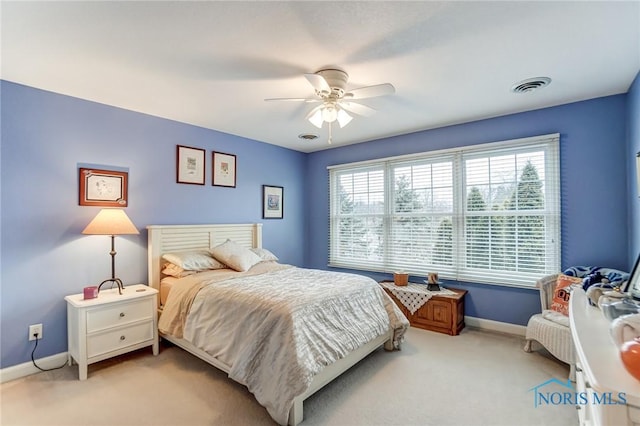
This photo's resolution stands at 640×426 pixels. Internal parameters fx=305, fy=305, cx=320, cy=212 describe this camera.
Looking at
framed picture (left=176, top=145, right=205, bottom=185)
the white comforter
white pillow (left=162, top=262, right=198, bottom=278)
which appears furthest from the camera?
framed picture (left=176, top=145, right=205, bottom=185)

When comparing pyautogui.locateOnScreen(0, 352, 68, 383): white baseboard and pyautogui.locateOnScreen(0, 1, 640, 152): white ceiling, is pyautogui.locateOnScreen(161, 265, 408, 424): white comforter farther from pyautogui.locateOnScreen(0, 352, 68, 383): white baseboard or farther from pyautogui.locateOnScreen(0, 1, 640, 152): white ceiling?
pyautogui.locateOnScreen(0, 1, 640, 152): white ceiling

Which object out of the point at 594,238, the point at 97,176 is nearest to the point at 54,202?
the point at 97,176

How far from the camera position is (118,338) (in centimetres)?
276

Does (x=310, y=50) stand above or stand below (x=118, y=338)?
above

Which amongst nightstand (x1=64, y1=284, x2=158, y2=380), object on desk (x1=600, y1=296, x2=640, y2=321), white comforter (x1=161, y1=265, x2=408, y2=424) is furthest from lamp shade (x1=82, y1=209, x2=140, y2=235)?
object on desk (x1=600, y1=296, x2=640, y2=321)

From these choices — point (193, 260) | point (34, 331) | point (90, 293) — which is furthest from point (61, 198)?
point (193, 260)

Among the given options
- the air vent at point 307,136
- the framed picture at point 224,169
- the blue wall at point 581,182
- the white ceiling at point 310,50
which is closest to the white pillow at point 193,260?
the framed picture at point 224,169

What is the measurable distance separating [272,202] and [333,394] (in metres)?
3.09

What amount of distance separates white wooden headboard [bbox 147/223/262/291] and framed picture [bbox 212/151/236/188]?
23.6 inches

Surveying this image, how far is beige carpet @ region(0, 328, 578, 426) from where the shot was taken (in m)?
2.06

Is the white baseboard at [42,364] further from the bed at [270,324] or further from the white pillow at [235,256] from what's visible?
the white pillow at [235,256]

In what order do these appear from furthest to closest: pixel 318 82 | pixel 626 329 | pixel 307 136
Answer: pixel 307 136, pixel 318 82, pixel 626 329

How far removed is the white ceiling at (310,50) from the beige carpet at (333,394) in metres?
2.52

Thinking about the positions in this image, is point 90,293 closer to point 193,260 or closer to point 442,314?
point 193,260
